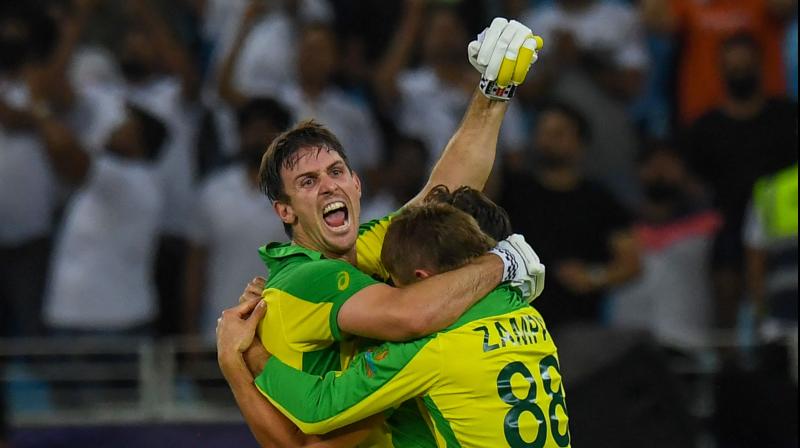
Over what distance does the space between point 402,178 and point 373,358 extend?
4685mm

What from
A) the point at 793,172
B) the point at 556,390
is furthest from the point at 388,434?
the point at 793,172

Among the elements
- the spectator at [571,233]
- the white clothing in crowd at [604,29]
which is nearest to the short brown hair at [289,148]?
the spectator at [571,233]

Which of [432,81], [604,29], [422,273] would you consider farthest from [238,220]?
[422,273]

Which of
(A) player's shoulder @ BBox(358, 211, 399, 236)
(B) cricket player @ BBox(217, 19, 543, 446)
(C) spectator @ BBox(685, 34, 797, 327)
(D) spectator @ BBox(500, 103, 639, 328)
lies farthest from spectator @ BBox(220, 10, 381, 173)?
(B) cricket player @ BBox(217, 19, 543, 446)

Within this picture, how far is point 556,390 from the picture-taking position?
4.54 metres

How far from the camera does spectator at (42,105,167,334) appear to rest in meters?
8.61

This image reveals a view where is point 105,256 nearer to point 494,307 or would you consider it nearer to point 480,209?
point 480,209

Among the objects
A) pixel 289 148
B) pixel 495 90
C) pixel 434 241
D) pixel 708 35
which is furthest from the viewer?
pixel 708 35

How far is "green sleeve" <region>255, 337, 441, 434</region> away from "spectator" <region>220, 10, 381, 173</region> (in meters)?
4.72

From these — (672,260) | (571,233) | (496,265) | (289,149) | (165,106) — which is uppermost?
(165,106)

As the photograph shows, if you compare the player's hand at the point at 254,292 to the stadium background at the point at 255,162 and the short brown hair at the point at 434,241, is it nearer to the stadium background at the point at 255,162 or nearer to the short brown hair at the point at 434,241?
the short brown hair at the point at 434,241

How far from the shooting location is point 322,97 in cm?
927

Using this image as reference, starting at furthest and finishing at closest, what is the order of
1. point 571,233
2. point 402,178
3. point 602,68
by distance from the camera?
point 602,68, point 402,178, point 571,233

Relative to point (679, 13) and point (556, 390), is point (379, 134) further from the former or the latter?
point (556, 390)
